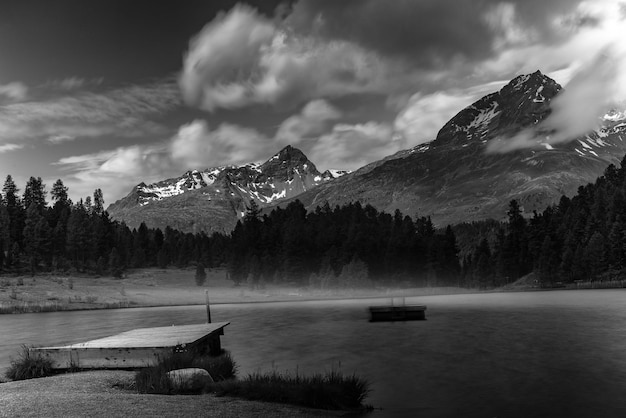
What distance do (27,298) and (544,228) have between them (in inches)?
6714

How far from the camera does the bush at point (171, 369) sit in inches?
906

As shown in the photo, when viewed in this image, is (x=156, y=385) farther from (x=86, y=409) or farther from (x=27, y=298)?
(x=27, y=298)

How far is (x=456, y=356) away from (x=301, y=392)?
912 inches

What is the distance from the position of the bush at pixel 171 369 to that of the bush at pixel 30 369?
6686 millimetres

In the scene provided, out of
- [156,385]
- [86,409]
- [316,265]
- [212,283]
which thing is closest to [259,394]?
[156,385]

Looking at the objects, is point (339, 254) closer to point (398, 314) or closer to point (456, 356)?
point (398, 314)

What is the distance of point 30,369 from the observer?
2938cm

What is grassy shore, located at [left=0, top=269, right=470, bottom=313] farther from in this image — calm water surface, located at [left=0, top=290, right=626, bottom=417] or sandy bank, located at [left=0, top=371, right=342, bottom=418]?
sandy bank, located at [left=0, top=371, right=342, bottom=418]

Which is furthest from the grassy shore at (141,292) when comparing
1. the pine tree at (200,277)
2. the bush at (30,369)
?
the bush at (30,369)

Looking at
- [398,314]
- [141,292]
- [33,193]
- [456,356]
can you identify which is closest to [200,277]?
[141,292]

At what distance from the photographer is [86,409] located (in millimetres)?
17891

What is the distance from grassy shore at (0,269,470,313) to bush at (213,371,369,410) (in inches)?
3943

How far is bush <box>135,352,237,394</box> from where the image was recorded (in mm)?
23000

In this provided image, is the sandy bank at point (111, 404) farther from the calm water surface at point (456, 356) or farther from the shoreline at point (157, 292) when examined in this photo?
the shoreline at point (157, 292)
